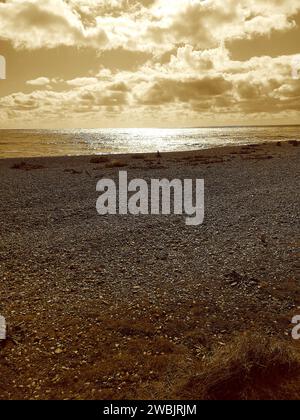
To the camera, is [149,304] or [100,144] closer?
[149,304]

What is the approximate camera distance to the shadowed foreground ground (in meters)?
5.14

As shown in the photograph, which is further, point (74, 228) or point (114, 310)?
point (74, 228)

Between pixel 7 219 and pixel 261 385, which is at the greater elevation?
pixel 7 219

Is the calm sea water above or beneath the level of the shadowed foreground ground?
above

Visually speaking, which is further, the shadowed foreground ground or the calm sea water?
the calm sea water

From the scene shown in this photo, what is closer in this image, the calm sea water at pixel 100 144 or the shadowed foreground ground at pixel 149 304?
the shadowed foreground ground at pixel 149 304

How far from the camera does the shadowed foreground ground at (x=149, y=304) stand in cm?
514

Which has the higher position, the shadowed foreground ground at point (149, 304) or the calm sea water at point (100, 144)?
the calm sea water at point (100, 144)

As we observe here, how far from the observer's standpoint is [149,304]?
287 inches

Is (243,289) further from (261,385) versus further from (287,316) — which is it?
(261,385)

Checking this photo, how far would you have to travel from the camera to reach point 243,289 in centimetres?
784

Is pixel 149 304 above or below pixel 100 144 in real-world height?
below

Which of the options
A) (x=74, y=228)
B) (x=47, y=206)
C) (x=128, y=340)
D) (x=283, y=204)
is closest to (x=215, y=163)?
(x=283, y=204)

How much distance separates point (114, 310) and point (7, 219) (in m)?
8.34
